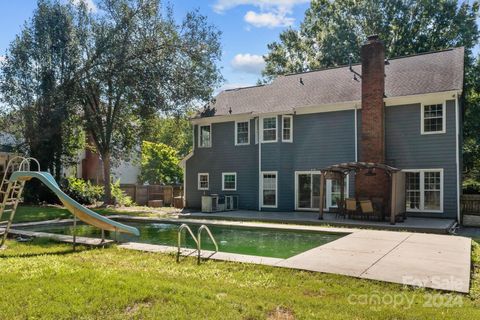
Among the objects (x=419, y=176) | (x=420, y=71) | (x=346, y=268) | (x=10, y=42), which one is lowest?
(x=346, y=268)

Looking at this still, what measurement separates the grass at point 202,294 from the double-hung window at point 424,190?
9.80 m

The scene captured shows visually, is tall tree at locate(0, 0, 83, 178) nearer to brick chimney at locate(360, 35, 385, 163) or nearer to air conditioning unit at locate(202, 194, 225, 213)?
air conditioning unit at locate(202, 194, 225, 213)

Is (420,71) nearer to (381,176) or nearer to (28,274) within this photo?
(381,176)

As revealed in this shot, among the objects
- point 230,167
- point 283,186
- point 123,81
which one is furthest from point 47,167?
point 283,186

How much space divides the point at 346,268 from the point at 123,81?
56.1 ft

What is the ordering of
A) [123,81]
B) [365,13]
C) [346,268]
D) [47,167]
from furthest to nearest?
[365,13], [47,167], [123,81], [346,268]

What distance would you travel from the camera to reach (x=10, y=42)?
2158cm

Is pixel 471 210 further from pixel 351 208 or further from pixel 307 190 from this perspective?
pixel 307 190

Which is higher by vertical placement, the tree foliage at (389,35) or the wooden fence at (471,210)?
the tree foliage at (389,35)

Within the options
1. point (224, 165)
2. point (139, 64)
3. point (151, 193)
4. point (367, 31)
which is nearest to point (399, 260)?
point (224, 165)

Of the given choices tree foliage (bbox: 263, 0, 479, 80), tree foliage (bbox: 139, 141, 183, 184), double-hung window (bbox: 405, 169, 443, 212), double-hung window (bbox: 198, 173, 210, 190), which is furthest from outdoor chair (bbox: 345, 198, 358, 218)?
tree foliage (bbox: 139, 141, 183, 184)

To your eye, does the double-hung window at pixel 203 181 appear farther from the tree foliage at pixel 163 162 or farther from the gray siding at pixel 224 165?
the tree foliage at pixel 163 162

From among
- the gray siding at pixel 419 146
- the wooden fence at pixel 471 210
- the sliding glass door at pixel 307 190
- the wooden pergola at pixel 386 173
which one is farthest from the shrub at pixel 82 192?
the wooden fence at pixel 471 210

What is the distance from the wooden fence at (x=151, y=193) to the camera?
24.9m
